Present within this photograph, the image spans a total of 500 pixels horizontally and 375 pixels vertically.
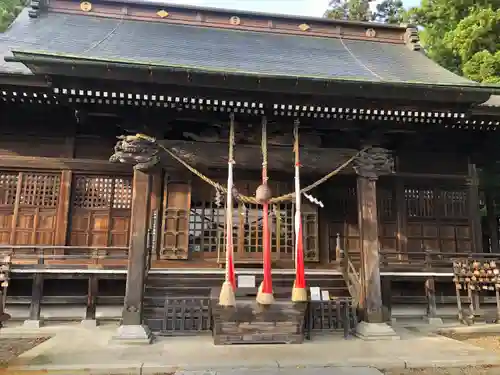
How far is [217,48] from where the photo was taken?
10.7 meters

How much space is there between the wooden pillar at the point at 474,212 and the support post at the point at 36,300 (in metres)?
11.1

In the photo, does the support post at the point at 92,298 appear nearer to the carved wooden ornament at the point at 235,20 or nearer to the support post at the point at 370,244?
the support post at the point at 370,244

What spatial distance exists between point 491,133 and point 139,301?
967cm

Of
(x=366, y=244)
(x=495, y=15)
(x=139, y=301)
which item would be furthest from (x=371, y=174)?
(x=495, y=15)

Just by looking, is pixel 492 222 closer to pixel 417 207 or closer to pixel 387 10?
pixel 417 207

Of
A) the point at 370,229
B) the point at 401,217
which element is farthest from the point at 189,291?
the point at 401,217

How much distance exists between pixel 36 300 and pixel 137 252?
3.08 m

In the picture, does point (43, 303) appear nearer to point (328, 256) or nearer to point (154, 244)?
point (154, 244)

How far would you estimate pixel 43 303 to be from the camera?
9.00 metres

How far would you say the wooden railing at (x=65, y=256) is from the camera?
8695 millimetres

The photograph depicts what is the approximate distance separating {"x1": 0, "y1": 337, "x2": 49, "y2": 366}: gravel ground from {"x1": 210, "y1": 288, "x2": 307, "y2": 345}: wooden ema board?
3267 mm

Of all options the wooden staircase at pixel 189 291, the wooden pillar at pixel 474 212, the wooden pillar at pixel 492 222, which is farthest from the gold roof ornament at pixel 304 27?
the wooden staircase at pixel 189 291

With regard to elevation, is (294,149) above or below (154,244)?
above

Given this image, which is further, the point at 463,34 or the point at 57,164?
the point at 463,34
